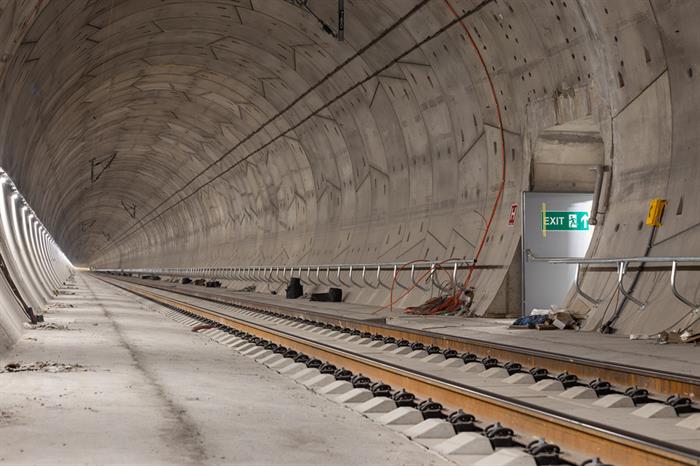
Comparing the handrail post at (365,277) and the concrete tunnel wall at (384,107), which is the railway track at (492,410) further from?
the handrail post at (365,277)

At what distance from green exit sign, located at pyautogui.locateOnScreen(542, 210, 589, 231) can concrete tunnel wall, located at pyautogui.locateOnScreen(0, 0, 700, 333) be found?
0.58 m

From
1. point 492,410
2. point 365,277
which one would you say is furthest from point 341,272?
point 492,410

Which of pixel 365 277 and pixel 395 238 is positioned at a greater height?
pixel 395 238

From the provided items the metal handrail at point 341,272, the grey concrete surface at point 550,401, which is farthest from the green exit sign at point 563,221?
the grey concrete surface at point 550,401

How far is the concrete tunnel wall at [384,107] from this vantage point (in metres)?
11.4

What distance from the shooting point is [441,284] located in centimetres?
1772

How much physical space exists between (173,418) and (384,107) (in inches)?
609

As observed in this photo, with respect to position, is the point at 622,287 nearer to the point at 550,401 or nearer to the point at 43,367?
Result: the point at 550,401

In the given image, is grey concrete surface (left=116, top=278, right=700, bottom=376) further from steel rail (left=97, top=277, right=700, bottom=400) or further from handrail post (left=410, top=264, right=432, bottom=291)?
handrail post (left=410, top=264, right=432, bottom=291)

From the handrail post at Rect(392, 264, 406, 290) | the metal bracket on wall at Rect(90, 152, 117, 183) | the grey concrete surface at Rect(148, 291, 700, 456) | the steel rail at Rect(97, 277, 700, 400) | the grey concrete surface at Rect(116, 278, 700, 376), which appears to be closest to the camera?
the grey concrete surface at Rect(148, 291, 700, 456)

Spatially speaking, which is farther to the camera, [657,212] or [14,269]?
[14,269]

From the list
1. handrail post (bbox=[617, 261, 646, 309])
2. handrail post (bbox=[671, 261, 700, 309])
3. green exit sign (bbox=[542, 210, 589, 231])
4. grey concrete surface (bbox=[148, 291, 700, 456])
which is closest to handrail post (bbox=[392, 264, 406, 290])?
green exit sign (bbox=[542, 210, 589, 231])

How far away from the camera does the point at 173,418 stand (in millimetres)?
5777

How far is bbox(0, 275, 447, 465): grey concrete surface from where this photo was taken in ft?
15.4
